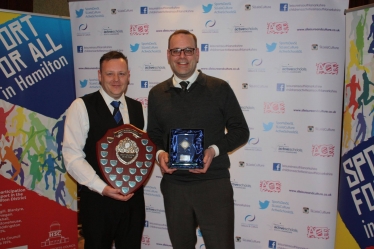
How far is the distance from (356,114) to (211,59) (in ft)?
4.38

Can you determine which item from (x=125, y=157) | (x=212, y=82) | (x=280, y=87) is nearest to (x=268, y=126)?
(x=280, y=87)

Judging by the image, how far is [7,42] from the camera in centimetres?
300

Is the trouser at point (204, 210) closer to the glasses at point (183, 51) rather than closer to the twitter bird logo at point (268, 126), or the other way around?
the glasses at point (183, 51)

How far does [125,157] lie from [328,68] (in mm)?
1935

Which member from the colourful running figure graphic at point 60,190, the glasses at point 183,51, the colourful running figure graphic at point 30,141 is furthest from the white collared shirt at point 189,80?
the colourful running figure graphic at point 60,190

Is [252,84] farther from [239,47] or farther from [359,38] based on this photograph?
[359,38]

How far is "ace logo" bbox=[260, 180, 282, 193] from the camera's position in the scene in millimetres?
3129

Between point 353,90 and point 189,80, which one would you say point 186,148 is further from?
point 353,90

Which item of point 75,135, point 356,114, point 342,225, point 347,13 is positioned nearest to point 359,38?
point 347,13

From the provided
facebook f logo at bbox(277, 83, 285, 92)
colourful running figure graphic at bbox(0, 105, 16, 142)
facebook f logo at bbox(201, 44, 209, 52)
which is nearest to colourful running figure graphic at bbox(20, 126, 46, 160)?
colourful running figure graphic at bbox(0, 105, 16, 142)

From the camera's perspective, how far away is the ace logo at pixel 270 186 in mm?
3129

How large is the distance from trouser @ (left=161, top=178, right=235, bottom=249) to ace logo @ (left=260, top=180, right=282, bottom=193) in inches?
37.4

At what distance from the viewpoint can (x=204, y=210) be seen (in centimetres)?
223

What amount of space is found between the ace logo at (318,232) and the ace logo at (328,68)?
140 cm
